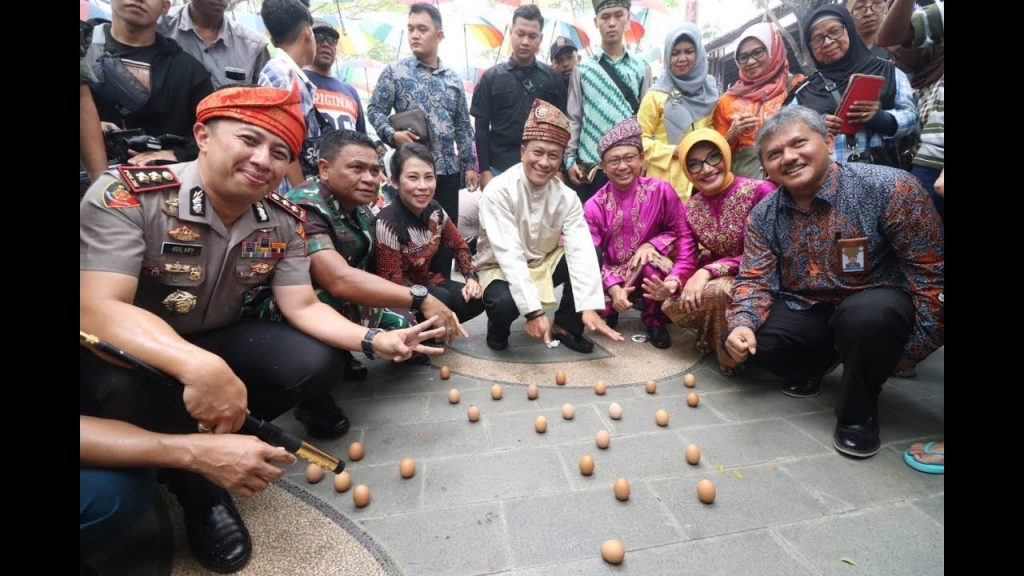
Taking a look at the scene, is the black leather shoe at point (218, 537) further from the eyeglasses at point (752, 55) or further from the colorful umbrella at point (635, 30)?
the colorful umbrella at point (635, 30)

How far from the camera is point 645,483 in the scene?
6.85 ft

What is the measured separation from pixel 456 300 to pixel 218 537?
2.14 metres

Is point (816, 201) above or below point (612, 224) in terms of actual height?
above

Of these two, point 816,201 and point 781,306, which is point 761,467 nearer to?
point 781,306

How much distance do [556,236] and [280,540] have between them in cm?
274

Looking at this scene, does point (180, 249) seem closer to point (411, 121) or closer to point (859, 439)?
point (411, 121)

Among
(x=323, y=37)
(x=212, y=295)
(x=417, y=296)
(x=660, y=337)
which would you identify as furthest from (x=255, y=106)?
(x=660, y=337)

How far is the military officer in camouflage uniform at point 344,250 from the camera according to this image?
103 inches

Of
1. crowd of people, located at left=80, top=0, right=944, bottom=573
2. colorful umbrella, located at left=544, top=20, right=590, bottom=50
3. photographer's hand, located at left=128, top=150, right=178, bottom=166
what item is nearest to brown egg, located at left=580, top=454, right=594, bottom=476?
crowd of people, located at left=80, top=0, right=944, bottom=573

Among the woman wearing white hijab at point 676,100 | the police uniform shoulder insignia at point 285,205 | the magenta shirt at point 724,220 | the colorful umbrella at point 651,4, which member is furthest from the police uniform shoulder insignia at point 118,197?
the colorful umbrella at point 651,4

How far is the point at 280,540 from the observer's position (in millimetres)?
1803

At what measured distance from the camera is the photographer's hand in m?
2.47

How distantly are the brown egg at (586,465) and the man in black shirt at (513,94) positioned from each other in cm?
319

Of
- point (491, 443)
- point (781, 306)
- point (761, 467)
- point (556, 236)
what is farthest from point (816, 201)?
point (491, 443)
